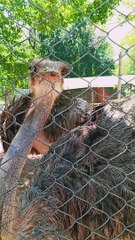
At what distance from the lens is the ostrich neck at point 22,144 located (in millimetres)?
2168

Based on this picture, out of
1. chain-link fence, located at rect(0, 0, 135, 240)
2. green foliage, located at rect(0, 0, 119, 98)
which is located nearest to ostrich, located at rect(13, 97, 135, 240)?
chain-link fence, located at rect(0, 0, 135, 240)

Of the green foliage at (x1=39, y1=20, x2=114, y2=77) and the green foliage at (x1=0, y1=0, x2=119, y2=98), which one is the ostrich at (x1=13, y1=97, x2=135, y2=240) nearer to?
the green foliage at (x1=39, y1=20, x2=114, y2=77)

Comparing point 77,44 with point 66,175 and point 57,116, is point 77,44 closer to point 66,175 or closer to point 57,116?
point 57,116

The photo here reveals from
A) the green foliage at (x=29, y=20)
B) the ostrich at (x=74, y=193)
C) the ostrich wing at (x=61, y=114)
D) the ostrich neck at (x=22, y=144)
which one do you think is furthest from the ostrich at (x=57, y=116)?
the green foliage at (x=29, y=20)

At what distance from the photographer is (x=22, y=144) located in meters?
2.18

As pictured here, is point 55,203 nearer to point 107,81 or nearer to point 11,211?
point 11,211

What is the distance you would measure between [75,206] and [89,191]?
111 millimetres

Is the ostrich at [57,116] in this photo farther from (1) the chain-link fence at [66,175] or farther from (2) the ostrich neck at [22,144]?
(2) the ostrich neck at [22,144]

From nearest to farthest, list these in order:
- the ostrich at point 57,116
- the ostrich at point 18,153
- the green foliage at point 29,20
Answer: the ostrich at point 18,153, the ostrich at point 57,116, the green foliage at point 29,20

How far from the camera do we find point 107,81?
8.71m

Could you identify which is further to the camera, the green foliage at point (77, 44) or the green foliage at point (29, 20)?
the green foliage at point (29, 20)

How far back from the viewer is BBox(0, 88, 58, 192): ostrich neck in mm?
2168

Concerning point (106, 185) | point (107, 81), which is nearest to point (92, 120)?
point (106, 185)

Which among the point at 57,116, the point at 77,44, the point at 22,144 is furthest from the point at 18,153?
the point at 77,44
